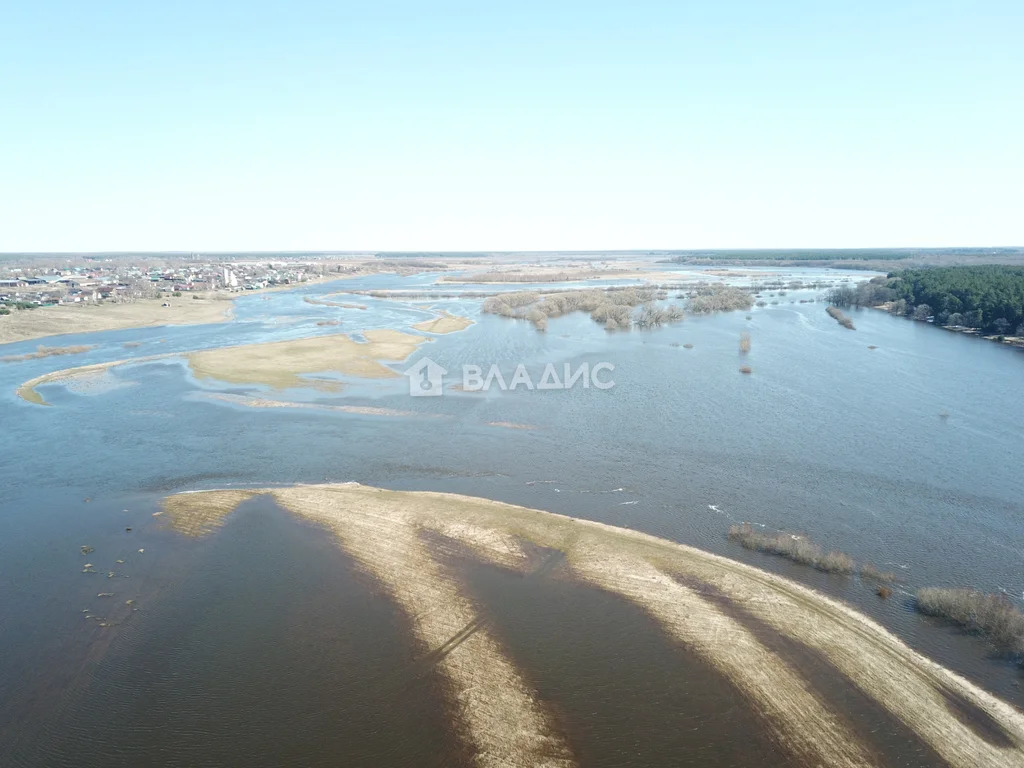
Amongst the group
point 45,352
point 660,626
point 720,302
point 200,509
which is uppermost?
point 720,302

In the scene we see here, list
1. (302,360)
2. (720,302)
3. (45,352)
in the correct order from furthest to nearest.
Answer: (720,302)
(45,352)
(302,360)

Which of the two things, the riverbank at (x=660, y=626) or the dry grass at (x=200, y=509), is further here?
the dry grass at (x=200, y=509)

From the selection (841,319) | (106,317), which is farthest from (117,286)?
(841,319)

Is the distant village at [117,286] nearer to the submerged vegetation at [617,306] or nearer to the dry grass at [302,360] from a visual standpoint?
the dry grass at [302,360]

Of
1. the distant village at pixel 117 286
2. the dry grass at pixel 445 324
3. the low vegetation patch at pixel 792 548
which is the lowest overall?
the low vegetation patch at pixel 792 548

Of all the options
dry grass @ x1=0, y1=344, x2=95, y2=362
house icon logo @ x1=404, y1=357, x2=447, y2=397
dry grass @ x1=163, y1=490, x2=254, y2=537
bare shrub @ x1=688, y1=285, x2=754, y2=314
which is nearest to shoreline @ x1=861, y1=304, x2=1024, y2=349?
bare shrub @ x1=688, y1=285, x2=754, y2=314

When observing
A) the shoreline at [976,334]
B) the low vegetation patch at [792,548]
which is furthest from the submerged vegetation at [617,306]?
the low vegetation patch at [792,548]

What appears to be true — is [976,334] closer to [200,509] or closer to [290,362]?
[290,362]

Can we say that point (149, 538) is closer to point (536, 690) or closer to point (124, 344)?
point (536, 690)
